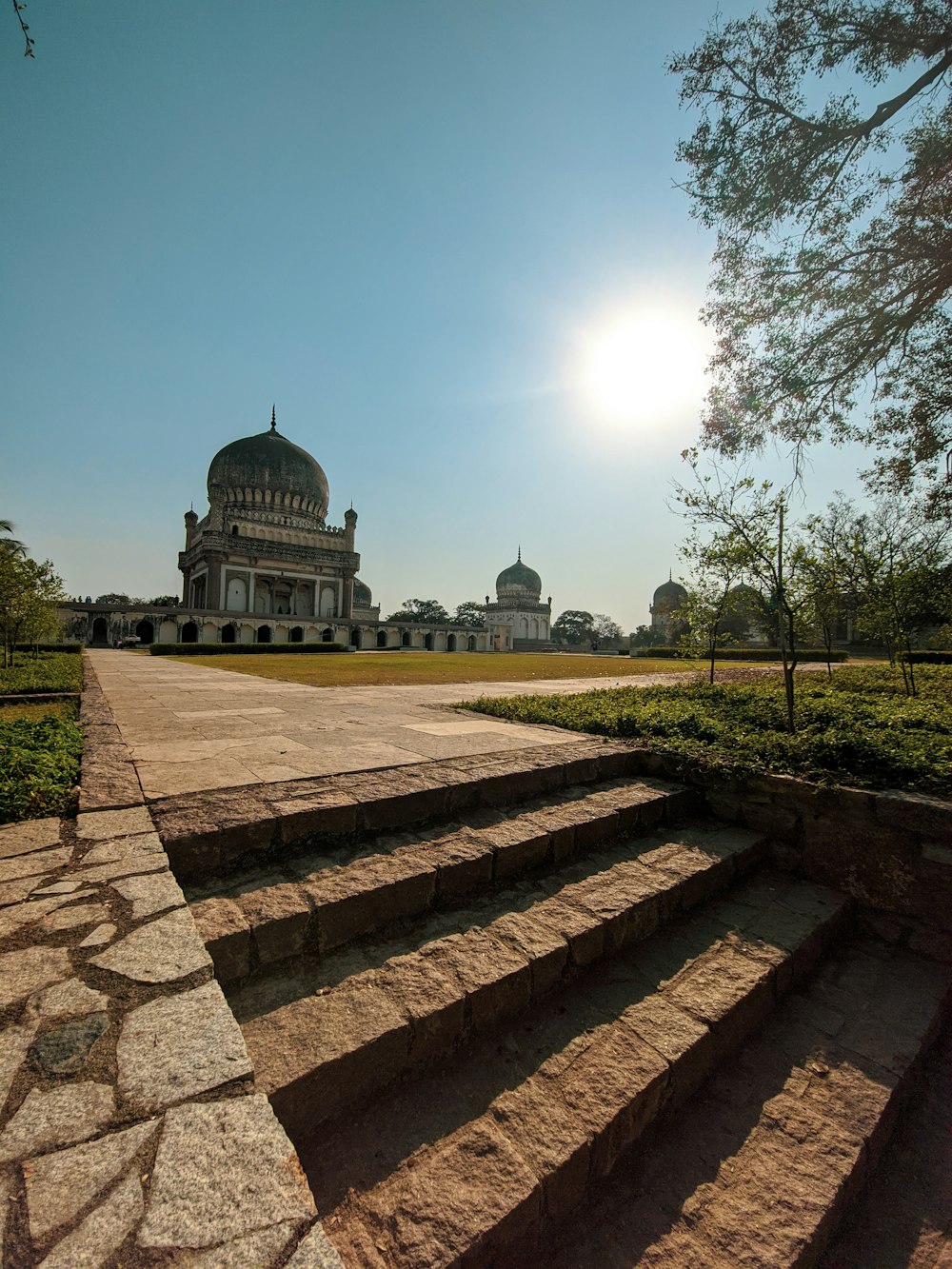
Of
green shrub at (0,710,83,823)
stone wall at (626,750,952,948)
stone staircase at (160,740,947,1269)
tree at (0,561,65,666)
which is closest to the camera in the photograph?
stone staircase at (160,740,947,1269)

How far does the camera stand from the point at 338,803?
2.72m

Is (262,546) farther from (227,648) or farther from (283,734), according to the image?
(283,734)

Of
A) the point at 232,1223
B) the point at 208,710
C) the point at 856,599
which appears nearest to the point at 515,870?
the point at 232,1223

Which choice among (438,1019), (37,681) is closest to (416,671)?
(37,681)

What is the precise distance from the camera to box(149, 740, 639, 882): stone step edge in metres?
2.36

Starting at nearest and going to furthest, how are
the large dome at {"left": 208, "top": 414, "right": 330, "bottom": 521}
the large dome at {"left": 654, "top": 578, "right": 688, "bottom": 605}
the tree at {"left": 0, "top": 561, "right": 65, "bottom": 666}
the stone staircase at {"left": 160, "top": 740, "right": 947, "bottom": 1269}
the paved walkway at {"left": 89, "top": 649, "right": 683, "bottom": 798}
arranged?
the stone staircase at {"left": 160, "top": 740, "right": 947, "bottom": 1269}
the paved walkway at {"left": 89, "top": 649, "right": 683, "bottom": 798}
the tree at {"left": 0, "top": 561, "right": 65, "bottom": 666}
the large dome at {"left": 208, "top": 414, "right": 330, "bottom": 521}
the large dome at {"left": 654, "top": 578, "right": 688, "bottom": 605}

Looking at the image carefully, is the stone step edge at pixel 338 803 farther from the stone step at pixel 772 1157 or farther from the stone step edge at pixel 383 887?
the stone step at pixel 772 1157

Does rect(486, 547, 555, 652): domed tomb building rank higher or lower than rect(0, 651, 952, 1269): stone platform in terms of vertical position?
higher

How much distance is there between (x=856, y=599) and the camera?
1369 centimetres

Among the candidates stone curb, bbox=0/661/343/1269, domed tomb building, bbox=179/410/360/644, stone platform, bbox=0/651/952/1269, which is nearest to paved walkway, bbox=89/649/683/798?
stone platform, bbox=0/651/952/1269

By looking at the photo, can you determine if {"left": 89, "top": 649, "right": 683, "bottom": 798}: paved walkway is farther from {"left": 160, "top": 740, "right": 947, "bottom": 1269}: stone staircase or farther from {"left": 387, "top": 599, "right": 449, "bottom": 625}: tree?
{"left": 387, "top": 599, "right": 449, "bottom": 625}: tree

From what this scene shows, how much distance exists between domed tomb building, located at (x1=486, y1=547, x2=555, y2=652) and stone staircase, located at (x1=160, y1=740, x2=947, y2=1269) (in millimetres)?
69228

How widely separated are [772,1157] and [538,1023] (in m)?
0.83

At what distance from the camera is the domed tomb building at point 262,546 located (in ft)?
157
